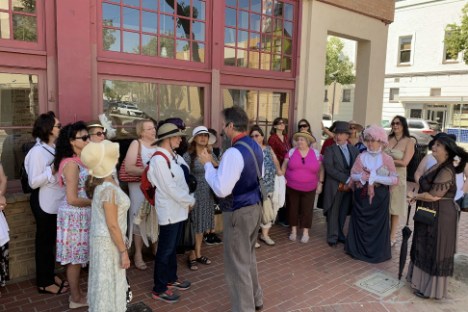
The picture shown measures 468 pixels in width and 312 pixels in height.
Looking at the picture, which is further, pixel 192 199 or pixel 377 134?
pixel 377 134

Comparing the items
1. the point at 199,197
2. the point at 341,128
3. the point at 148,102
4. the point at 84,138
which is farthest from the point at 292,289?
the point at 148,102

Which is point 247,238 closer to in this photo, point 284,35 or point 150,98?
point 150,98

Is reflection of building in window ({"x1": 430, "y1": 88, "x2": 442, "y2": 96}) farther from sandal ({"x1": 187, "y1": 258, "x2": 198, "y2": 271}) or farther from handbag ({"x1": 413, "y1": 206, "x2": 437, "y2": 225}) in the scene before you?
sandal ({"x1": 187, "y1": 258, "x2": 198, "y2": 271})

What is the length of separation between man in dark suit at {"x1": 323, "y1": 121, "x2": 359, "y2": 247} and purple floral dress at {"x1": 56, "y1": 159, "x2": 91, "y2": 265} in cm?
350

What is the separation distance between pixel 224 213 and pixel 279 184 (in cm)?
214

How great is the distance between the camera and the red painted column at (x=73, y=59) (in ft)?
14.3

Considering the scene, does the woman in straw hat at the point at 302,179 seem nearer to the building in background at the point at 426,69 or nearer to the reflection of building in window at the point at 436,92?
the building in background at the point at 426,69

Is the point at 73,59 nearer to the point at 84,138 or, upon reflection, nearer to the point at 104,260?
the point at 84,138

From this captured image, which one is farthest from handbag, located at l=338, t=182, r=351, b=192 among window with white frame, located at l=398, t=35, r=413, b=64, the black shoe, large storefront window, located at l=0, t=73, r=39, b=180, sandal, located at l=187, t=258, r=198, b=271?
window with white frame, located at l=398, t=35, r=413, b=64

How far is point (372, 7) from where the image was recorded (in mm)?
8180

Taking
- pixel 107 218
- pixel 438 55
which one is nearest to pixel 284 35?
pixel 107 218

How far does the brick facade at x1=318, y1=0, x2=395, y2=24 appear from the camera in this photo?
24.8 feet

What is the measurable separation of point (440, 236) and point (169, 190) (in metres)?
2.90

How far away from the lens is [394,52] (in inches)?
1061
